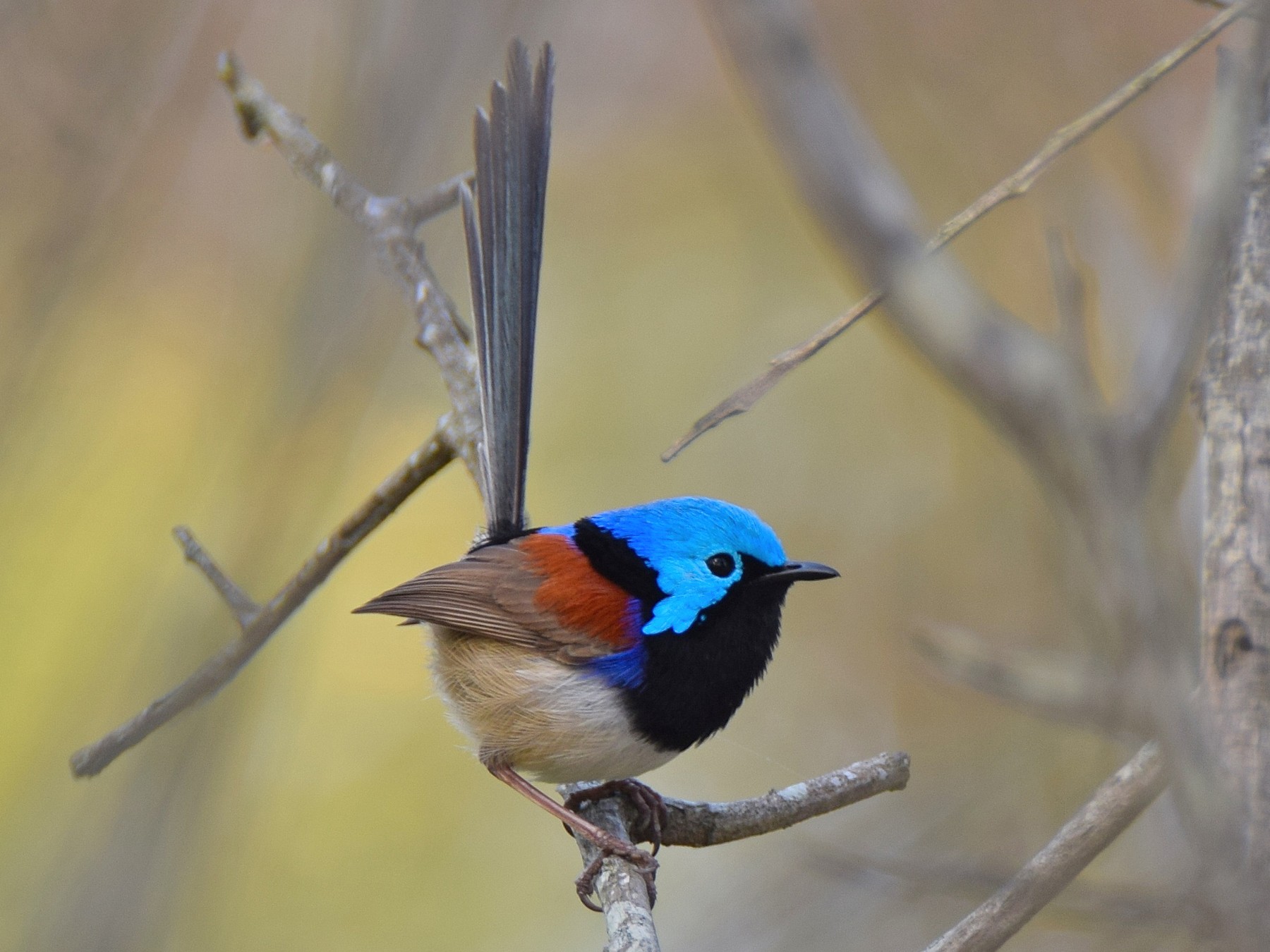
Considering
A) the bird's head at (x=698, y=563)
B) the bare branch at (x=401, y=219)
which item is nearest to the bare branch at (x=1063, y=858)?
the bird's head at (x=698, y=563)

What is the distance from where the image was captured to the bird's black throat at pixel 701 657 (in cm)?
284

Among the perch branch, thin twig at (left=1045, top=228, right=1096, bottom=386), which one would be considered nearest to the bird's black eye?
the perch branch

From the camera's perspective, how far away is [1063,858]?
5.02ft

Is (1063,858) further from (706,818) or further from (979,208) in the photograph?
(706,818)

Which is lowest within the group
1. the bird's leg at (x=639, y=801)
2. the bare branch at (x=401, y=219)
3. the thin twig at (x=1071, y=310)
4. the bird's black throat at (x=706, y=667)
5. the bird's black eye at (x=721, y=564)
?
the bird's leg at (x=639, y=801)

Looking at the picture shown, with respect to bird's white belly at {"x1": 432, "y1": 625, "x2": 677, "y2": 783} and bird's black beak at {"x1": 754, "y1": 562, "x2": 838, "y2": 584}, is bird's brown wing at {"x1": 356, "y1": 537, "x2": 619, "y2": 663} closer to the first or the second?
bird's white belly at {"x1": 432, "y1": 625, "x2": 677, "y2": 783}

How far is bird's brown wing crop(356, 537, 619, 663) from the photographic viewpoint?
2994mm

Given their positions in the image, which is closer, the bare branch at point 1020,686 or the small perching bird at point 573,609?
the bare branch at point 1020,686

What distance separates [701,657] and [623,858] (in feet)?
1.73

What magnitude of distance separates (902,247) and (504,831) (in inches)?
186

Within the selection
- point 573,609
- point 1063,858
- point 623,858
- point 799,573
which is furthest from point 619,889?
point 1063,858

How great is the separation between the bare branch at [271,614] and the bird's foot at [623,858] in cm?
100

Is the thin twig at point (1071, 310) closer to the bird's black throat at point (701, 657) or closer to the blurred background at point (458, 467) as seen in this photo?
the blurred background at point (458, 467)

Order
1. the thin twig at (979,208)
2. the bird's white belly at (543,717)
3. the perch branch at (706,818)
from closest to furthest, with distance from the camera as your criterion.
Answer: the thin twig at (979,208), the perch branch at (706,818), the bird's white belly at (543,717)
